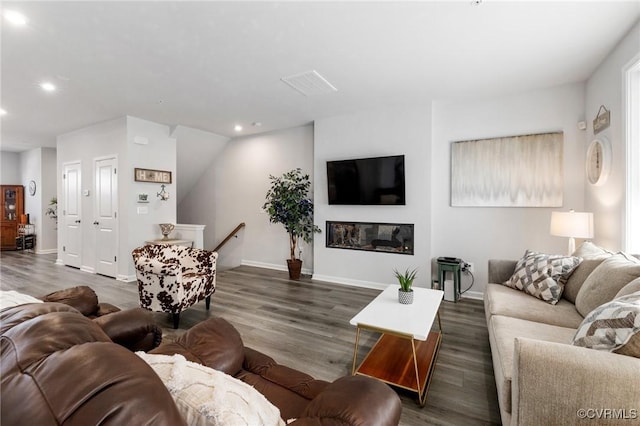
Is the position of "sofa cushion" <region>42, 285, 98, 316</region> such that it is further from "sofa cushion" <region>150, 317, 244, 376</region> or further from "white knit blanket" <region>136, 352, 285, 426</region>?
"white knit blanket" <region>136, 352, 285, 426</region>

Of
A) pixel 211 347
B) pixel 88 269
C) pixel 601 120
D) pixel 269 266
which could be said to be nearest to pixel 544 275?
pixel 601 120

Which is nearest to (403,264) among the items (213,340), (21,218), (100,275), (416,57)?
(416,57)

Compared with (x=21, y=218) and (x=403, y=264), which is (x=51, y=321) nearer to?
(x=403, y=264)

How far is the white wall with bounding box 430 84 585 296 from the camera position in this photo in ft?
11.1

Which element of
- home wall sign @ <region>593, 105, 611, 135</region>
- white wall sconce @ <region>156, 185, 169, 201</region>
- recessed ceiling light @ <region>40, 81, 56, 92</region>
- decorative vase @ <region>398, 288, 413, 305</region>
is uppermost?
recessed ceiling light @ <region>40, 81, 56, 92</region>

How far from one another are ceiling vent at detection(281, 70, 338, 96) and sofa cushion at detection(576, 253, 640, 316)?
2999mm

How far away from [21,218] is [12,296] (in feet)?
29.9

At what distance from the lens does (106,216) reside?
4.98 metres

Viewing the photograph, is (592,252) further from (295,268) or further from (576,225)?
(295,268)

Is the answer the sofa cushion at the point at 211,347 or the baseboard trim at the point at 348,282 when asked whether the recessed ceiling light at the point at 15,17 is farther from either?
the baseboard trim at the point at 348,282

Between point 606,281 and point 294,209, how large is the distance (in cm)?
384

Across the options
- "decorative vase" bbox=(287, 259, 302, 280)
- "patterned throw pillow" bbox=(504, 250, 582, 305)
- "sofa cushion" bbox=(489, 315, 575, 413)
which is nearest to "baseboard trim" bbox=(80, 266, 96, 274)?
"decorative vase" bbox=(287, 259, 302, 280)

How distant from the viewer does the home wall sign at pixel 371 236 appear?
4215 mm

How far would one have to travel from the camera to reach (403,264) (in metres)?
4.16
